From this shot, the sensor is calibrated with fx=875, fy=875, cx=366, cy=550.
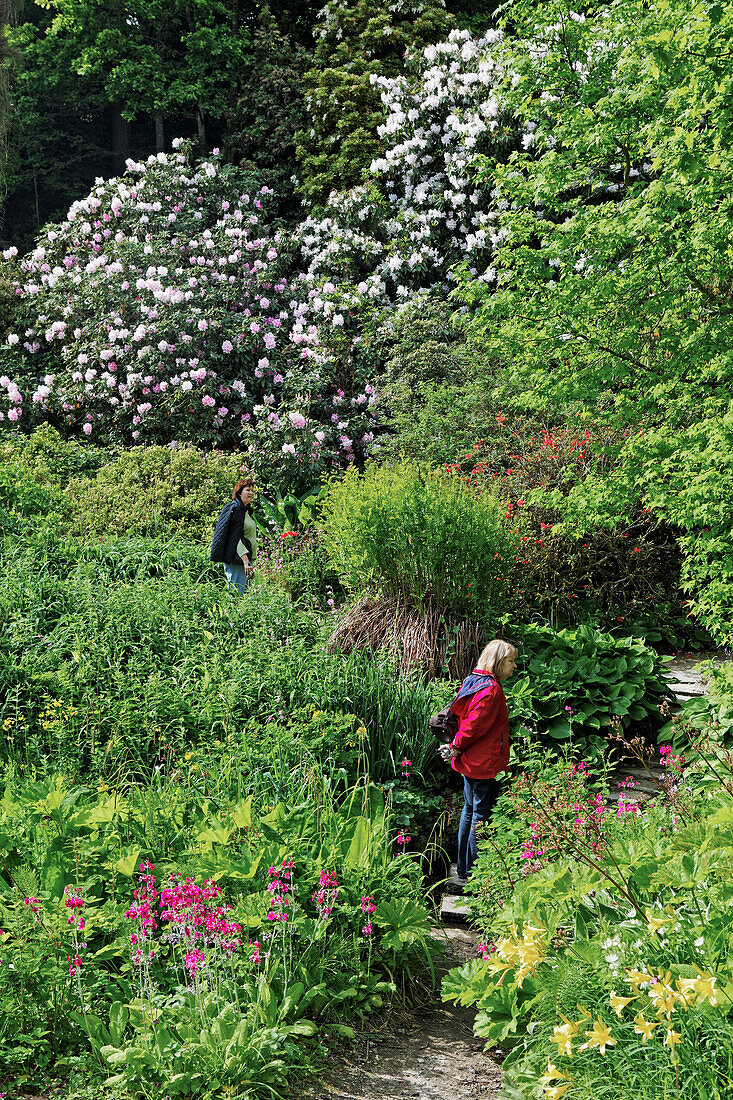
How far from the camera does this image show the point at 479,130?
1115cm

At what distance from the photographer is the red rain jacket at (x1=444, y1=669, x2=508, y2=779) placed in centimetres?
436

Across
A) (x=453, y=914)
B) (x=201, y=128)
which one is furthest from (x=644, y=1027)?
(x=201, y=128)

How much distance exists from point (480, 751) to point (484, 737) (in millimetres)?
72

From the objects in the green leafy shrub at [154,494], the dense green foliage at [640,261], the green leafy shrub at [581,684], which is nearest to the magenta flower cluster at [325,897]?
the green leafy shrub at [581,684]

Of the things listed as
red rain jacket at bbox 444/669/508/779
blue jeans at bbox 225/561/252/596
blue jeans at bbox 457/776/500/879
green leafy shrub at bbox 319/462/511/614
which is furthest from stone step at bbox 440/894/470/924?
blue jeans at bbox 225/561/252/596

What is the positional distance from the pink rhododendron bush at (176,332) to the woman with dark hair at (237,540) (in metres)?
2.86

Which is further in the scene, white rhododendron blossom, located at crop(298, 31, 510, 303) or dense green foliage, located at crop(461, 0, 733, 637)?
white rhododendron blossom, located at crop(298, 31, 510, 303)

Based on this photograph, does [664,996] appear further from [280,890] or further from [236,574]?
[236,574]

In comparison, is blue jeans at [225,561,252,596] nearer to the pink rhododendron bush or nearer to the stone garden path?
the pink rhododendron bush

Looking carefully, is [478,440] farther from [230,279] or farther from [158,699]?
[230,279]

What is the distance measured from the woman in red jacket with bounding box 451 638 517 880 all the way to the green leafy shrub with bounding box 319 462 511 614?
1404 millimetres

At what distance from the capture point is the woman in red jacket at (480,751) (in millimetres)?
4363

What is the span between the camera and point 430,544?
5.75 metres

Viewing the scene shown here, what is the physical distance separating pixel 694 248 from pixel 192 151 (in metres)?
13.5
